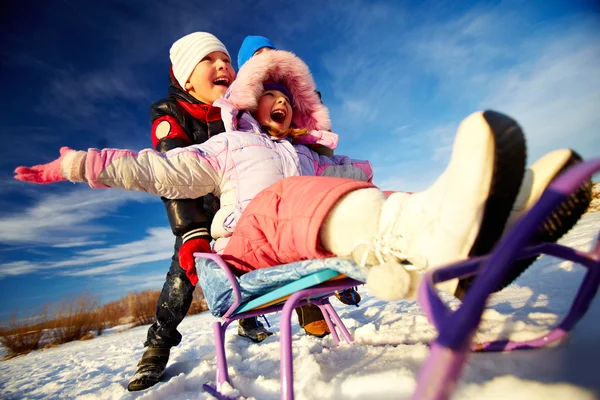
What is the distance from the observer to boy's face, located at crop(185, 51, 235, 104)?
2.24 meters

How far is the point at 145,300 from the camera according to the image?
691 centimetres

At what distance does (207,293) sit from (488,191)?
3.41 ft

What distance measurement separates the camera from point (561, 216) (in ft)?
2.16

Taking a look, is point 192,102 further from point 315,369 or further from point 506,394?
→ point 506,394

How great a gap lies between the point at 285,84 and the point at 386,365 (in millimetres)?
1976

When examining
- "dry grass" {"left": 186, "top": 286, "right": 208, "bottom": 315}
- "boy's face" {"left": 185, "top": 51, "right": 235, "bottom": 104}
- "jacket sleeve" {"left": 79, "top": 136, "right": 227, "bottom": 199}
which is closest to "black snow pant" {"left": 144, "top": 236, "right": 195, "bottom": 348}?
"jacket sleeve" {"left": 79, "top": 136, "right": 227, "bottom": 199}

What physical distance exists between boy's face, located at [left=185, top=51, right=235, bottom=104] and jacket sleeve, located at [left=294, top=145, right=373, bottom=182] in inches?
33.3

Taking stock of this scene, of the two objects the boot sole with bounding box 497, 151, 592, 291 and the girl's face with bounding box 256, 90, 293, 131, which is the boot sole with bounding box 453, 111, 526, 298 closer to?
the boot sole with bounding box 497, 151, 592, 291

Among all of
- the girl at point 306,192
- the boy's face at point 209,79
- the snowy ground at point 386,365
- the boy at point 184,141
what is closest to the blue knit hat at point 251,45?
the boy at point 184,141

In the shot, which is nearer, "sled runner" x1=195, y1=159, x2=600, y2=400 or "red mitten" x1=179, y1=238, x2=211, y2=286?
"sled runner" x1=195, y1=159, x2=600, y2=400

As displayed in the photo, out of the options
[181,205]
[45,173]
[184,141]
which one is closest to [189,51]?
[184,141]

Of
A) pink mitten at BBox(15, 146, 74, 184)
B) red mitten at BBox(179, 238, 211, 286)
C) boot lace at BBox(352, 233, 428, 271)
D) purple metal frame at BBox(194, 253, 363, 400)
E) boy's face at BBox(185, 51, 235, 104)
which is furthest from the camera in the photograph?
boy's face at BBox(185, 51, 235, 104)

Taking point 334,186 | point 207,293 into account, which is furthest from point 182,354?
point 334,186

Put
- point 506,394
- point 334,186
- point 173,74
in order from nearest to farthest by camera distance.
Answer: point 506,394 < point 334,186 < point 173,74
